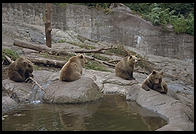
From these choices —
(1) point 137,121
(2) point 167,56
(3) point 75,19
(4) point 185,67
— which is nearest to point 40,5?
(3) point 75,19

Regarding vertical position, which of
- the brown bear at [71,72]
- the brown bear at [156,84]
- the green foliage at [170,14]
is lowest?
the brown bear at [156,84]

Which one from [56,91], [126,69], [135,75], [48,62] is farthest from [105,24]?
[56,91]

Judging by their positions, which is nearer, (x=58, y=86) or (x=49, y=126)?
(x=49, y=126)

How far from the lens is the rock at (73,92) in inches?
368

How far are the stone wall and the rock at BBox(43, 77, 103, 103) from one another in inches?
402

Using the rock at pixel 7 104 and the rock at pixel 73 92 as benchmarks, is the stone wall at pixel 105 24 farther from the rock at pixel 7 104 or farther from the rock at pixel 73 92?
the rock at pixel 7 104

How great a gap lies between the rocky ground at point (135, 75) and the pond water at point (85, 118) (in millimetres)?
404

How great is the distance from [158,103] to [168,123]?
4.70ft

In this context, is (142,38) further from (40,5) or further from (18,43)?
(18,43)

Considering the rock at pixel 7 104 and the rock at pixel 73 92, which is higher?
the rock at pixel 73 92

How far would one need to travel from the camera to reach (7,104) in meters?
9.26

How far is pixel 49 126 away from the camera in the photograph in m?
7.42

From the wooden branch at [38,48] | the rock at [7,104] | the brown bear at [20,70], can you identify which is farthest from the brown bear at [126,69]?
the rock at [7,104]

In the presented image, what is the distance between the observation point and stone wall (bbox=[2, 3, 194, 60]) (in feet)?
63.9
